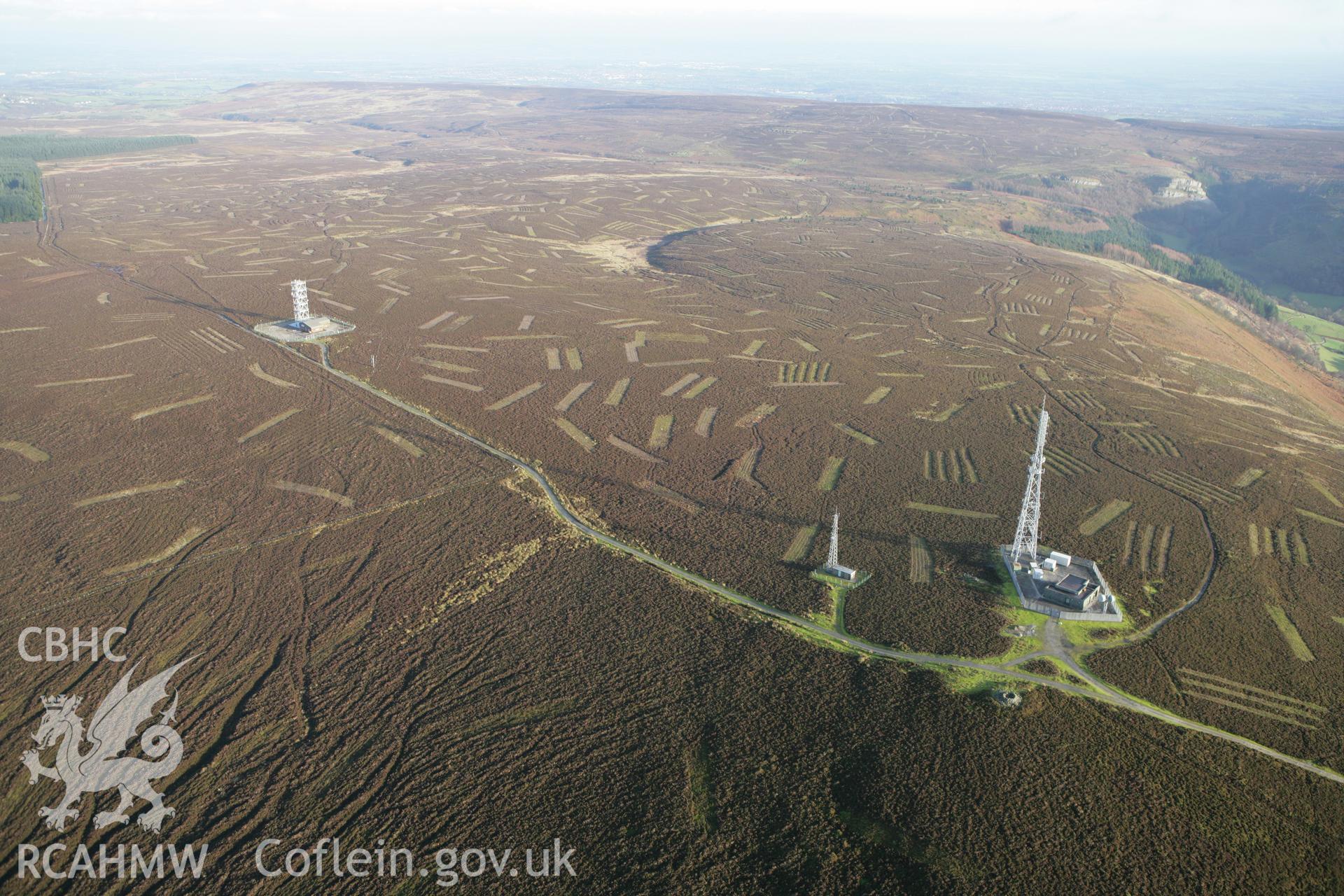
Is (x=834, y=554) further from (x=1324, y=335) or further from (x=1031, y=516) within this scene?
(x=1324, y=335)

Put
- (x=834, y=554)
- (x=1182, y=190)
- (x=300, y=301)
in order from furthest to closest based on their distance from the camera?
(x=1182, y=190)
(x=300, y=301)
(x=834, y=554)

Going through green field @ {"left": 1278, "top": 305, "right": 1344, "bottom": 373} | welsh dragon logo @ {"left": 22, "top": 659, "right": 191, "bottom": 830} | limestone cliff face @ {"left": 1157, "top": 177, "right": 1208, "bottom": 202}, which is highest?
limestone cliff face @ {"left": 1157, "top": 177, "right": 1208, "bottom": 202}

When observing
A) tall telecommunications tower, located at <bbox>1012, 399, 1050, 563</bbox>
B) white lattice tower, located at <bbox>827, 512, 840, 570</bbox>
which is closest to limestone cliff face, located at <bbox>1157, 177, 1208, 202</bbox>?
tall telecommunications tower, located at <bbox>1012, 399, 1050, 563</bbox>

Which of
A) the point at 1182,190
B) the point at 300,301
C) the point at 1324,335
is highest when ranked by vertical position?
the point at 1182,190

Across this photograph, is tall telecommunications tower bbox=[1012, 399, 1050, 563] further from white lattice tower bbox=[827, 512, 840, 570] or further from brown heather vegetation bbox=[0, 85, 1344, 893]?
white lattice tower bbox=[827, 512, 840, 570]

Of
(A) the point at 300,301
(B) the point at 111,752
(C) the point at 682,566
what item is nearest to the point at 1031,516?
(C) the point at 682,566

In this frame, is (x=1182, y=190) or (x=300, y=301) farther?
(x=1182, y=190)

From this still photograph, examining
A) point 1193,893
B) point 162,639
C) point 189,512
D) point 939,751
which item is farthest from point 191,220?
point 1193,893

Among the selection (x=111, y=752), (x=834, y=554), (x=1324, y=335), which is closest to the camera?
(x=111, y=752)
